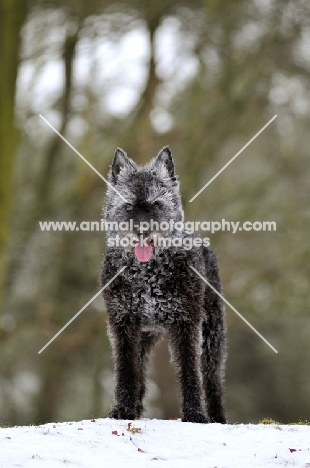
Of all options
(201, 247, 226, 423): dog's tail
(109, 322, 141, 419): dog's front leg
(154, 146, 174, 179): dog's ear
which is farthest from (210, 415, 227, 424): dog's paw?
(154, 146, 174, 179): dog's ear

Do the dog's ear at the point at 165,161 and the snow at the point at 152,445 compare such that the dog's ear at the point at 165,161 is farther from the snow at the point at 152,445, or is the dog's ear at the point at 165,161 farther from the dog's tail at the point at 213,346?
the snow at the point at 152,445

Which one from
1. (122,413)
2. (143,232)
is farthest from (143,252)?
(122,413)

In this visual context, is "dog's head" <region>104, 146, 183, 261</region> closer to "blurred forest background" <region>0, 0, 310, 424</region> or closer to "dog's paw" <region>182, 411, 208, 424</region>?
"dog's paw" <region>182, 411, 208, 424</region>

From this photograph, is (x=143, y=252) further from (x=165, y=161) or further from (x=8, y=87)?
(x=8, y=87)

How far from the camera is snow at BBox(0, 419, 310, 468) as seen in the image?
5.93 m

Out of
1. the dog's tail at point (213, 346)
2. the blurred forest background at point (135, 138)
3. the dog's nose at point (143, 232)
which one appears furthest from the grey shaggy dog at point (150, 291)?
the blurred forest background at point (135, 138)

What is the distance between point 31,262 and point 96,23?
6.06 metres

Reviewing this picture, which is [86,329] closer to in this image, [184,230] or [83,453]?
[184,230]

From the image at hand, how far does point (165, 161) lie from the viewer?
27.1 ft

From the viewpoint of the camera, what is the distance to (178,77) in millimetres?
17062

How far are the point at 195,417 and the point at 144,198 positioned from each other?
2.55 metres

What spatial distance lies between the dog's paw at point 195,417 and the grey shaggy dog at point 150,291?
11 millimetres

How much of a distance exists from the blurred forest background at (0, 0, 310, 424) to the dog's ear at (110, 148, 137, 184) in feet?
22.7

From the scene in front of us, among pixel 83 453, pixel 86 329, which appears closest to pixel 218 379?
pixel 83 453
